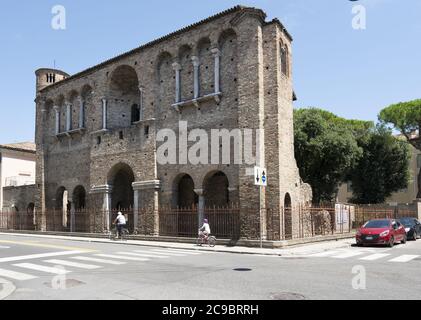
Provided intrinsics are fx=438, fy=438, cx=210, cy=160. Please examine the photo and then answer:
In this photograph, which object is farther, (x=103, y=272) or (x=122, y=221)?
(x=122, y=221)

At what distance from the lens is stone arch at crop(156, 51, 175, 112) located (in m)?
26.2

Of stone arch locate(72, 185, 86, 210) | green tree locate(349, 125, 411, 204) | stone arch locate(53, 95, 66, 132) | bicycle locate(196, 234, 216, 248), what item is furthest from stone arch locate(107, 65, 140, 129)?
green tree locate(349, 125, 411, 204)

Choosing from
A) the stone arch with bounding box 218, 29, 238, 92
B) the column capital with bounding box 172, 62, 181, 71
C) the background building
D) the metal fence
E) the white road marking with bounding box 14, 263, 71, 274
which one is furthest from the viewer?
the background building

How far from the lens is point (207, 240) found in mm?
20844

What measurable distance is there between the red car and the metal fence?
294cm

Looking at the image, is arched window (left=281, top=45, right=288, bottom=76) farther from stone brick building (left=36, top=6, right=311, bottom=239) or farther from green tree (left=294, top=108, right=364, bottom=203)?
green tree (left=294, top=108, right=364, bottom=203)

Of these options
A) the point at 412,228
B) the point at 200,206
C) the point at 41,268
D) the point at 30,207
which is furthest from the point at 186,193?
the point at 30,207

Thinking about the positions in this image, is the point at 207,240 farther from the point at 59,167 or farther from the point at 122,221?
the point at 59,167

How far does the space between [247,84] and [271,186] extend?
530 cm

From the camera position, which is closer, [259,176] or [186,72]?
[259,176]

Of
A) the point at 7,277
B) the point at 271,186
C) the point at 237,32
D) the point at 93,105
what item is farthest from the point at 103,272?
the point at 93,105

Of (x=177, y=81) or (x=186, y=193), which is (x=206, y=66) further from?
(x=186, y=193)

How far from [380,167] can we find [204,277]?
37192 mm

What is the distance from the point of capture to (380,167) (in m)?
43.8
